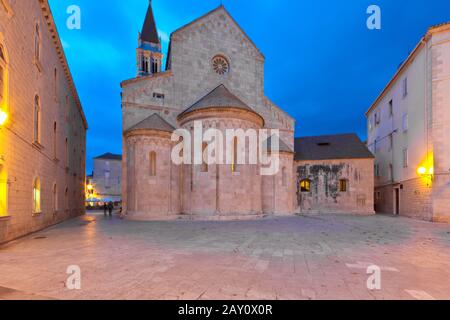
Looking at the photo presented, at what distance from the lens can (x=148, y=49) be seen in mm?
59438

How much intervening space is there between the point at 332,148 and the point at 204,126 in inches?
767

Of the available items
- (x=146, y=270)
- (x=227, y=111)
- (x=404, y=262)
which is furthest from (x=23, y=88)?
(x=404, y=262)

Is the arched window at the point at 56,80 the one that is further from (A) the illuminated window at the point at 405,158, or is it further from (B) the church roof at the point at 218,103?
(A) the illuminated window at the point at 405,158

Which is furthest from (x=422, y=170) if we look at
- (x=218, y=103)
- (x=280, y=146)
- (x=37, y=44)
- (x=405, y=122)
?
(x=37, y=44)

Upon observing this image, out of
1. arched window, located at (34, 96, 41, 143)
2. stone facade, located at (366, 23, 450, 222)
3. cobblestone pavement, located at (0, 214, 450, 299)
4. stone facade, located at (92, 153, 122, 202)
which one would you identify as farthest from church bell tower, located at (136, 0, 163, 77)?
cobblestone pavement, located at (0, 214, 450, 299)

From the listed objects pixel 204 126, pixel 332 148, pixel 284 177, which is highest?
pixel 204 126

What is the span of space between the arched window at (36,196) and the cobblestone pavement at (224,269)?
167 inches

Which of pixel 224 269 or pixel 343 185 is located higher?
pixel 343 185

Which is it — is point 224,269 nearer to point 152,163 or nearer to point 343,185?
point 152,163

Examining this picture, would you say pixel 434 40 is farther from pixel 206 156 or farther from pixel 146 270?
pixel 146 270

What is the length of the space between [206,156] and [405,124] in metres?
20.0

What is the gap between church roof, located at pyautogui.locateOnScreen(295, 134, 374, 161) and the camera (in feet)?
103

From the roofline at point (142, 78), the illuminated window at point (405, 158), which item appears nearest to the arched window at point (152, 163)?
the roofline at point (142, 78)

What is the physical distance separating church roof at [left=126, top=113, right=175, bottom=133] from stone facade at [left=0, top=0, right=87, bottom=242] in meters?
5.81
